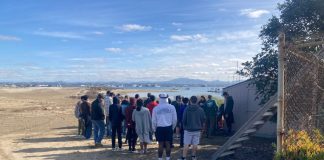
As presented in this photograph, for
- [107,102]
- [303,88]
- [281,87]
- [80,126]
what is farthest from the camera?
[80,126]

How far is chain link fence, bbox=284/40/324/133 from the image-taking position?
25.4 ft

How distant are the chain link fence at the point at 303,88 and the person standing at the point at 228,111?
7.02m

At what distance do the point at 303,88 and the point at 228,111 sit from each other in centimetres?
816

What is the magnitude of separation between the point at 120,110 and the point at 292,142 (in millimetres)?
6770

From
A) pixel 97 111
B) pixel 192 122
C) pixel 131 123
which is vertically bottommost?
pixel 131 123

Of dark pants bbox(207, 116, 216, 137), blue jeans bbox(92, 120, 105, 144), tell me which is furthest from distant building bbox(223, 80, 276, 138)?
blue jeans bbox(92, 120, 105, 144)

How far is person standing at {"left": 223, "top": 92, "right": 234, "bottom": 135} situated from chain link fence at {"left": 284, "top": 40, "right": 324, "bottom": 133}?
7.02 m

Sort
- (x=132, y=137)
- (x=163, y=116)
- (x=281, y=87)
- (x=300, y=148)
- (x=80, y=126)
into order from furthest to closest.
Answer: (x=80, y=126)
(x=132, y=137)
(x=163, y=116)
(x=281, y=87)
(x=300, y=148)

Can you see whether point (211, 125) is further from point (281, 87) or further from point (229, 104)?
point (281, 87)

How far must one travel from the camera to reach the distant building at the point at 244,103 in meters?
16.4

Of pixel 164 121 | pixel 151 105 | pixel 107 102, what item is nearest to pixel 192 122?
pixel 164 121

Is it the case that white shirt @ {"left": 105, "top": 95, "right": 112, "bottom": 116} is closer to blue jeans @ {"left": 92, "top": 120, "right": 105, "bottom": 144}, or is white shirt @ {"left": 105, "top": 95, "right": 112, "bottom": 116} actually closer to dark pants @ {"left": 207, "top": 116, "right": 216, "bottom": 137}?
blue jeans @ {"left": 92, "top": 120, "right": 105, "bottom": 144}

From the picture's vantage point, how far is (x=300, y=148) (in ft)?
24.0

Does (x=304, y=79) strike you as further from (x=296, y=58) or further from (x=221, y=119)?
(x=221, y=119)
